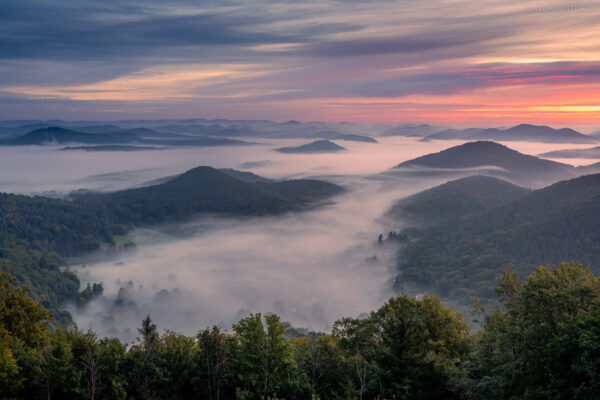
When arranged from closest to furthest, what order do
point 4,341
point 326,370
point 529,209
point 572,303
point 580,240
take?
1. point 572,303
2. point 4,341
3. point 326,370
4. point 580,240
5. point 529,209

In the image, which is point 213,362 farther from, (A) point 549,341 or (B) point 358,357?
(A) point 549,341

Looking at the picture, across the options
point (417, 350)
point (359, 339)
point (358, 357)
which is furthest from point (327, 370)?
point (417, 350)

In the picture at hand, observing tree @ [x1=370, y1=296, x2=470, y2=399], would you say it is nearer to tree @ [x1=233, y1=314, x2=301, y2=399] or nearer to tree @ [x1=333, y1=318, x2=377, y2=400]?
tree @ [x1=333, y1=318, x2=377, y2=400]

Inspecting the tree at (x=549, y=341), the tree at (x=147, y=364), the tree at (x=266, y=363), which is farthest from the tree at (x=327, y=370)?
the tree at (x=147, y=364)

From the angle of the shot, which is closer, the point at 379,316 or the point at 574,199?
the point at 379,316

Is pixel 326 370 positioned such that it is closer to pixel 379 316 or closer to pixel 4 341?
pixel 379 316

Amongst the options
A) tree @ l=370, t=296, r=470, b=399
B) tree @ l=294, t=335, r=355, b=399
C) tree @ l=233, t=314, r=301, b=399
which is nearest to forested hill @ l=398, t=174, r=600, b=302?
tree @ l=370, t=296, r=470, b=399

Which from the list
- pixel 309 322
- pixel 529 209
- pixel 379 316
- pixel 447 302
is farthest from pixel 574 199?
pixel 379 316

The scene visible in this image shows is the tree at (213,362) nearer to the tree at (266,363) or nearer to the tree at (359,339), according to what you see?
the tree at (266,363)
